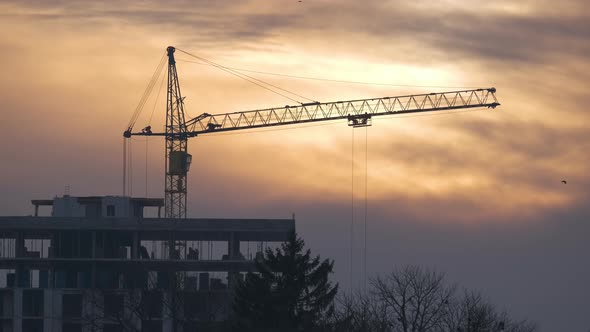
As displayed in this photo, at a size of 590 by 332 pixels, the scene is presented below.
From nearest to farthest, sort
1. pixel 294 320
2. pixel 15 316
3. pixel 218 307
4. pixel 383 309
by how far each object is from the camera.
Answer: pixel 294 320, pixel 383 309, pixel 218 307, pixel 15 316

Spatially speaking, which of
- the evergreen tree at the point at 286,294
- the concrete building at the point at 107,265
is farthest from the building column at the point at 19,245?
the evergreen tree at the point at 286,294

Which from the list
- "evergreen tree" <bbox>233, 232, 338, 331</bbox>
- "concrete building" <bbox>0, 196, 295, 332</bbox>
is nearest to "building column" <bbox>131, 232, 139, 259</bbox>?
"concrete building" <bbox>0, 196, 295, 332</bbox>

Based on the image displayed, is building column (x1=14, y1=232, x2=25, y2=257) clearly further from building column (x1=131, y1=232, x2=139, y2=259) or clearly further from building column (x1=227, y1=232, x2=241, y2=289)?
building column (x1=227, y1=232, x2=241, y2=289)

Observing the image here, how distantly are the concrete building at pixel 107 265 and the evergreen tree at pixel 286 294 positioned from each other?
181 feet

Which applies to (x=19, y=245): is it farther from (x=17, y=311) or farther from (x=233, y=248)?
(x=233, y=248)

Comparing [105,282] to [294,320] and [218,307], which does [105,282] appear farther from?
[294,320]

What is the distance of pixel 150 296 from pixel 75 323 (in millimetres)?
12514

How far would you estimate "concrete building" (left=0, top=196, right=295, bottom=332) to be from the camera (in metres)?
160

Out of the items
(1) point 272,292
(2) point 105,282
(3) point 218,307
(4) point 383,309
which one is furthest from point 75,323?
(1) point 272,292

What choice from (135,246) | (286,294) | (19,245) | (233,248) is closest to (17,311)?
(19,245)

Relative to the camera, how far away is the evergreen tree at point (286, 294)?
310 feet

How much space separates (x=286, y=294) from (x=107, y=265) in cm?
7384

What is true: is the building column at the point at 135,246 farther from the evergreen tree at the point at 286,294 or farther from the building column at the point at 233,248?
the evergreen tree at the point at 286,294

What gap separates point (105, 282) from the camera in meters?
164
